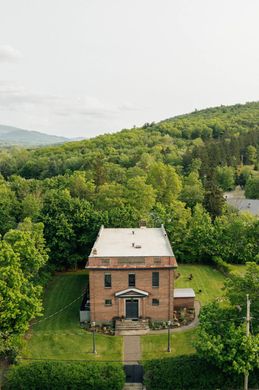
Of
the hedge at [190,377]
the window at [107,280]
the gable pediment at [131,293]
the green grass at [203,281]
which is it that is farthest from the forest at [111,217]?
the hedge at [190,377]

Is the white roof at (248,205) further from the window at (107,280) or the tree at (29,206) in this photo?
the window at (107,280)

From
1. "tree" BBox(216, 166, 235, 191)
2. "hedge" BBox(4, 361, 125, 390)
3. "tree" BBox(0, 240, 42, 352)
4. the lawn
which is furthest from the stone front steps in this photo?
"tree" BBox(216, 166, 235, 191)

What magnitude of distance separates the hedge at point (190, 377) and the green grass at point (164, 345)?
11.4 feet

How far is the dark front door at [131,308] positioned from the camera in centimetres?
3625

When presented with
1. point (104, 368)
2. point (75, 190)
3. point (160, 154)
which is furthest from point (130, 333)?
point (160, 154)

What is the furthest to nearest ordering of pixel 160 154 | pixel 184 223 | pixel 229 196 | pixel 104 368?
pixel 160 154, pixel 229 196, pixel 184 223, pixel 104 368

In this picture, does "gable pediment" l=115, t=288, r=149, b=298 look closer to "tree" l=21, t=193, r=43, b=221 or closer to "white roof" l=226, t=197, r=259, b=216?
"tree" l=21, t=193, r=43, b=221

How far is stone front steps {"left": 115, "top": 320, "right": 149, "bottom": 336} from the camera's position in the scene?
35.3 m

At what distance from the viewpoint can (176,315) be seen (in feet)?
124

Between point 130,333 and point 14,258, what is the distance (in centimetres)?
1285

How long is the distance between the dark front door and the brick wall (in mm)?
396

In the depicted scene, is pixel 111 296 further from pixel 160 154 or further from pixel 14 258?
pixel 160 154

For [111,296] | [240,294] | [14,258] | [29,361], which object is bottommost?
[29,361]

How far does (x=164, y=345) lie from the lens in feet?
109
